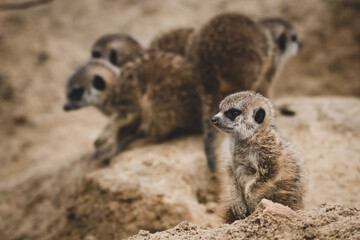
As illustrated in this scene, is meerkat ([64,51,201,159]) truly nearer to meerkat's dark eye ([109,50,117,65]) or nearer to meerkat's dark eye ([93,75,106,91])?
meerkat's dark eye ([93,75,106,91])

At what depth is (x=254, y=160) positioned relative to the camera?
7.50 ft

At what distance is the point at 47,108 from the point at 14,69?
3.14 feet

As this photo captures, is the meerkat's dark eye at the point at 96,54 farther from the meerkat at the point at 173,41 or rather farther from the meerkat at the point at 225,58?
the meerkat at the point at 225,58

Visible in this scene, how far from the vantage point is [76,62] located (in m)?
7.08

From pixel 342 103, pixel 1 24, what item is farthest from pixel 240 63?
pixel 1 24

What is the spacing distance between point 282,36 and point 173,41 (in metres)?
1.36

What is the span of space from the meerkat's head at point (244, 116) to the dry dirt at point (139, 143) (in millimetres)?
520

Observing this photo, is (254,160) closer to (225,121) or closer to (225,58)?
(225,121)

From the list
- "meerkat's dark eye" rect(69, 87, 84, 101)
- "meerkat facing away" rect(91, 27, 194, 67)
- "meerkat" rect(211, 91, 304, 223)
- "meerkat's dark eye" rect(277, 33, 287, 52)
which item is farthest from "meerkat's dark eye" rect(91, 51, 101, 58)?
"meerkat" rect(211, 91, 304, 223)

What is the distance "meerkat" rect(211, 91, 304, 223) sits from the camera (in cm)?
223

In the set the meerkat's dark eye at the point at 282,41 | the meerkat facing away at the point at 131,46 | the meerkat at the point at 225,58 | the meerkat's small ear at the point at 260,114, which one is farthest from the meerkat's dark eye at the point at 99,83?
the meerkat's small ear at the point at 260,114

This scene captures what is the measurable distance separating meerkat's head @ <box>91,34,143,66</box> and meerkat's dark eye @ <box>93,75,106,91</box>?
27.5 inches

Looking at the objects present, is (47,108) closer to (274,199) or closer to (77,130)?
(77,130)

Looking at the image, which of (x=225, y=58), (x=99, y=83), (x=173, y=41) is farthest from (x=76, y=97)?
(x=225, y=58)
